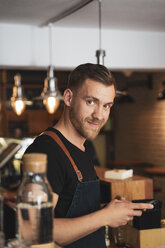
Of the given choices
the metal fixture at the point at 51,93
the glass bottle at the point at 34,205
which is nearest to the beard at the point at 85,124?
the glass bottle at the point at 34,205

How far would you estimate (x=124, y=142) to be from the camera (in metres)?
9.77

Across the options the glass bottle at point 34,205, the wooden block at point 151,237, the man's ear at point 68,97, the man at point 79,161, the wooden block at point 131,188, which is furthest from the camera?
the wooden block at point 131,188

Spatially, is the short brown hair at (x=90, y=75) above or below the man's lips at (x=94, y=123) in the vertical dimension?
above

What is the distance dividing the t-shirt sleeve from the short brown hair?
1.13 feet

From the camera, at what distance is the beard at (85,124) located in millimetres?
2033

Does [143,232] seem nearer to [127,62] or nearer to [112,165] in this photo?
[127,62]

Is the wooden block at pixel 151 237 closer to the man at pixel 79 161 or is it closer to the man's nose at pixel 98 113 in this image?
the man at pixel 79 161

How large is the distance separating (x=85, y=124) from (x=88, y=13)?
2797mm

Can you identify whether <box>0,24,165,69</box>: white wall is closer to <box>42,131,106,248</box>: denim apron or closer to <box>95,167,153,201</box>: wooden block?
<box>95,167,153,201</box>: wooden block

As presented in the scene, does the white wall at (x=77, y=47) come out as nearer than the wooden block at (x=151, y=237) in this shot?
No

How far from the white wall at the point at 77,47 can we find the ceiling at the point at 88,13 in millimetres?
157

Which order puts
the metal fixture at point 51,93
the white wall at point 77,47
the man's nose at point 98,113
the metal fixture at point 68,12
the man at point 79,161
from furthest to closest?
the white wall at point 77,47 → the metal fixture at point 51,93 → the metal fixture at point 68,12 → the man's nose at point 98,113 → the man at point 79,161

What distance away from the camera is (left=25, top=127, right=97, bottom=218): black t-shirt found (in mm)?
1895

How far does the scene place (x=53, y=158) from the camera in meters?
1.93
